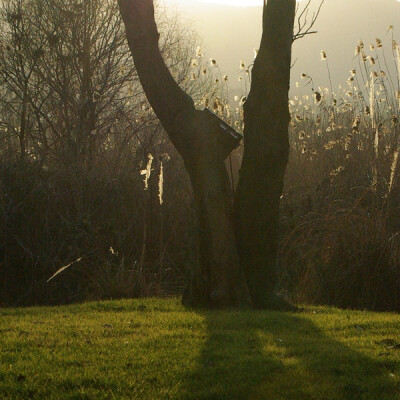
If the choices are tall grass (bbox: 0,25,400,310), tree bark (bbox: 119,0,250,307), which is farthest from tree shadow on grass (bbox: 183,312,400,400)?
tall grass (bbox: 0,25,400,310)

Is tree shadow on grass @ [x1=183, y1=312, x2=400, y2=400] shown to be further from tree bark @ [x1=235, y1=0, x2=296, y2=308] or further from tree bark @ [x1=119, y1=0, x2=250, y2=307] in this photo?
tree bark @ [x1=235, y1=0, x2=296, y2=308]

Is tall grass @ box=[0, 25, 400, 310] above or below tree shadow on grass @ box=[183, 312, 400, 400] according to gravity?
above

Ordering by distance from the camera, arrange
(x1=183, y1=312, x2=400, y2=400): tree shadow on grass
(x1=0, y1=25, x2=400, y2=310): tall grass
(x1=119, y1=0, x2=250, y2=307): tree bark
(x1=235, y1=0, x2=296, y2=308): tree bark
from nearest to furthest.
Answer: (x1=183, y1=312, x2=400, y2=400): tree shadow on grass, (x1=119, y1=0, x2=250, y2=307): tree bark, (x1=235, y1=0, x2=296, y2=308): tree bark, (x1=0, y1=25, x2=400, y2=310): tall grass

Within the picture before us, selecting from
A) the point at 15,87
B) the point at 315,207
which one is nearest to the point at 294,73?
the point at 15,87

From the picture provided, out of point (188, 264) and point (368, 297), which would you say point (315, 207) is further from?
point (188, 264)

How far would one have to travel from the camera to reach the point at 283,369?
545 cm

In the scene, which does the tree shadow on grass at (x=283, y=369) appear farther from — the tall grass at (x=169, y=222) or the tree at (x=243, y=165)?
the tall grass at (x=169, y=222)

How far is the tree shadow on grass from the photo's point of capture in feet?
16.4

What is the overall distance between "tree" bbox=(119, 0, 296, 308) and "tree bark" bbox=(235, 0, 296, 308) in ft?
0.03

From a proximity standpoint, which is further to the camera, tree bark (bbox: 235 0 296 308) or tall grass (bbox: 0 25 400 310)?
tall grass (bbox: 0 25 400 310)

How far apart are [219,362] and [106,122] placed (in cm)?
1048

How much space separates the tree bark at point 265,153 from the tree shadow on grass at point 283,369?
151 cm

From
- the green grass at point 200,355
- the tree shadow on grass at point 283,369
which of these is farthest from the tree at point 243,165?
the tree shadow on grass at point 283,369

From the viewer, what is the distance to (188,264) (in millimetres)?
8375
